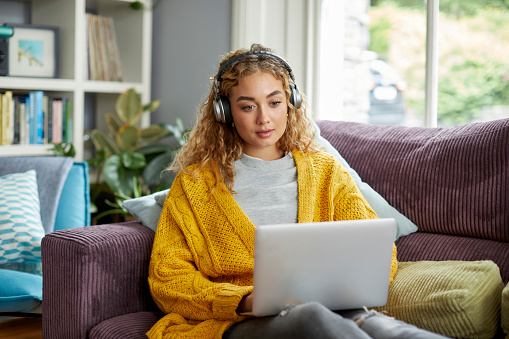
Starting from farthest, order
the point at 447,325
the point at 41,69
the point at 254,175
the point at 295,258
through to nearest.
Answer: the point at 41,69 → the point at 254,175 → the point at 447,325 → the point at 295,258

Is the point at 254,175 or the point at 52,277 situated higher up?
the point at 254,175

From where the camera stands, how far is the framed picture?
9.43ft

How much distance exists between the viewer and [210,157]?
1619 millimetres

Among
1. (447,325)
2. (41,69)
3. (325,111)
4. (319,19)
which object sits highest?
(319,19)

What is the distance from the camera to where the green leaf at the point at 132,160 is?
2836 mm

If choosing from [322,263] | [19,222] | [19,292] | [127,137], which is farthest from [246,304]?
[127,137]

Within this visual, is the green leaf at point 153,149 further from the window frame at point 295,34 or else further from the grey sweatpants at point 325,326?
the grey sweatpants at point 325,326

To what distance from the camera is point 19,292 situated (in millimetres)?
1886

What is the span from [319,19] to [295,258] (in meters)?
1.86

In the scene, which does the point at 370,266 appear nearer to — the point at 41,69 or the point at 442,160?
the point at 442,160

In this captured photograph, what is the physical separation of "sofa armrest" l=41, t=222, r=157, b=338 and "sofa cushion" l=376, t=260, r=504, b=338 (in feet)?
2.18

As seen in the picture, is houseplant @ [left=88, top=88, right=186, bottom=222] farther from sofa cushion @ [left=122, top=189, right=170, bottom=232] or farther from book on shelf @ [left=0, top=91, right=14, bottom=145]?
sofa cushion @ [left=122, top=189, right=170, bottom=232]

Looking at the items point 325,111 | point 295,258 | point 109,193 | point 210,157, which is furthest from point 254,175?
point 109,193

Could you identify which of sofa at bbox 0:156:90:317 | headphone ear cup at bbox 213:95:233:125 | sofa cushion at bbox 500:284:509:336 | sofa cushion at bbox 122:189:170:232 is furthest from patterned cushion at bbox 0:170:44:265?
sofa cushion at bbox 500:284:509:336
